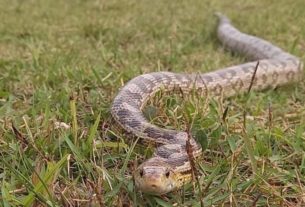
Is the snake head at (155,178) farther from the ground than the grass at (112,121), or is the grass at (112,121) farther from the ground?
the snake head at (155,178)

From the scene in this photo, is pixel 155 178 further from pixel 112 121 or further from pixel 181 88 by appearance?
pixel 181 88

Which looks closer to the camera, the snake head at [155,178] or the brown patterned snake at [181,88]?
the snake head at [155,178]

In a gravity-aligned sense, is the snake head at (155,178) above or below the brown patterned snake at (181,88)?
above

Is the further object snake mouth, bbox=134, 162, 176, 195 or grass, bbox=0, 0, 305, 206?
grass, bbox=0, 0, 305, 206

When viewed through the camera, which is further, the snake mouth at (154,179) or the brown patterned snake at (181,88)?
the brown patterned snake at (181,88)

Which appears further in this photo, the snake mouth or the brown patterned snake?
the brown patterned snake

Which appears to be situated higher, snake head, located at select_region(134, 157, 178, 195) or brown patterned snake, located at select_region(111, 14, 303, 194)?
snake head, located at select_region(134, 157, 178, 195)
